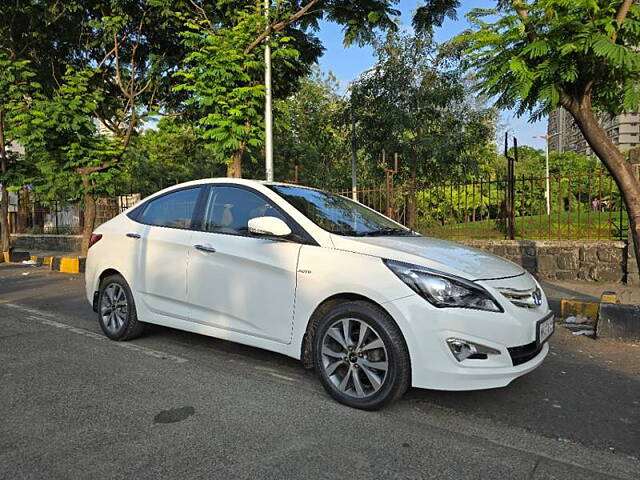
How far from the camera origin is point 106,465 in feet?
8.82

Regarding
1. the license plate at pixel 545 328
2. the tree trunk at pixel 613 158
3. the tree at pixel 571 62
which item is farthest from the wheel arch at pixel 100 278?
the tree trunk at pixel 613 158

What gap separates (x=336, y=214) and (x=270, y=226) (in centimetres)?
73

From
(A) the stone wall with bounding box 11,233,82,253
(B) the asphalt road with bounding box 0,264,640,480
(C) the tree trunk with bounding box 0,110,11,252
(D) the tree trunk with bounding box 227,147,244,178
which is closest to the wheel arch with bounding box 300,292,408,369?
(B) the asphalt road with bounding box 0,264,640,480

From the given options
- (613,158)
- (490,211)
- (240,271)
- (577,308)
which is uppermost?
(613,158)

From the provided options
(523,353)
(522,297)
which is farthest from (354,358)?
(522,297)

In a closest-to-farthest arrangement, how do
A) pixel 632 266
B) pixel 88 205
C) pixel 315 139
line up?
pixel 632 266, pixel 88 205, pixel 315 139

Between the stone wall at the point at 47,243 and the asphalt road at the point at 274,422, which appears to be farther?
the stone wall at the point at 47,243

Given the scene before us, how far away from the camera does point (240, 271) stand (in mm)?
4062

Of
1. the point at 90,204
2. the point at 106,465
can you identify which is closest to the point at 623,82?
the point at 106,465

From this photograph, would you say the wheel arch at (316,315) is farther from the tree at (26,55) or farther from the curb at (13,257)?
the curb at (13,257)

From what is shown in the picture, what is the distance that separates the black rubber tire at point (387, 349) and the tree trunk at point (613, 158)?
13.0ft

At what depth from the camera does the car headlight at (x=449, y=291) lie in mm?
3213

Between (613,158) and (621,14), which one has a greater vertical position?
(621,14)

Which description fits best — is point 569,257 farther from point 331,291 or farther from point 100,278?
point 100,278
